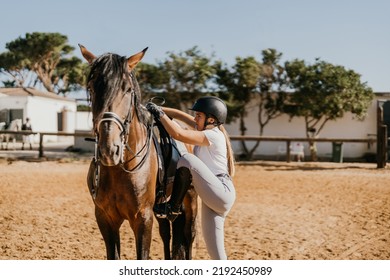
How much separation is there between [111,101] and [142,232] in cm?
100

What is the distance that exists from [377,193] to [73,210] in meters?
5.96

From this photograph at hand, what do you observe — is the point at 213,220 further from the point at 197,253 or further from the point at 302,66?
the point at 302,66

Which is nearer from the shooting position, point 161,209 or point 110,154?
point 110,154

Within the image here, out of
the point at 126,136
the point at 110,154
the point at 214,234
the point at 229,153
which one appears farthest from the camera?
the point at 229,153

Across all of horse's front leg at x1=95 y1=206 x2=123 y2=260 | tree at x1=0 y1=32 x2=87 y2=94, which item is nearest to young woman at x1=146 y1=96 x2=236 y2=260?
horse's front leg at x1=95 y1=206 x2=123 y2=260

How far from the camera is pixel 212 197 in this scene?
118 inches

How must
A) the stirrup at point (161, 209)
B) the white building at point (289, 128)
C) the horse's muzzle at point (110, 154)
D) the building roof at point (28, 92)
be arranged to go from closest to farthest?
1. the horse's muzzle at point (110, 154)
2. the stirrup at point (161, 209)
3. the white building at point (289, 128)
4. the building roof at point (28, 92)

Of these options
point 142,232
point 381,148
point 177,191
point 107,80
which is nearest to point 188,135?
point 177,191

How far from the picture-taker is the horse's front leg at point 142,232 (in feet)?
9.93

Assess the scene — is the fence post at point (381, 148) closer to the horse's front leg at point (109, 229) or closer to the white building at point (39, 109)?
the horse's front leg at point (109, 229)

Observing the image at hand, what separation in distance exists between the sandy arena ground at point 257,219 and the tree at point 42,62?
3985 mm

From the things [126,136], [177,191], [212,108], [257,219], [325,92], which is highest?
[325,92]

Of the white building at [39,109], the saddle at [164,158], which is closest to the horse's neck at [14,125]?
the white building at [39,109]

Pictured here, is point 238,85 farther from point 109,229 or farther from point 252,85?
point 109,229
